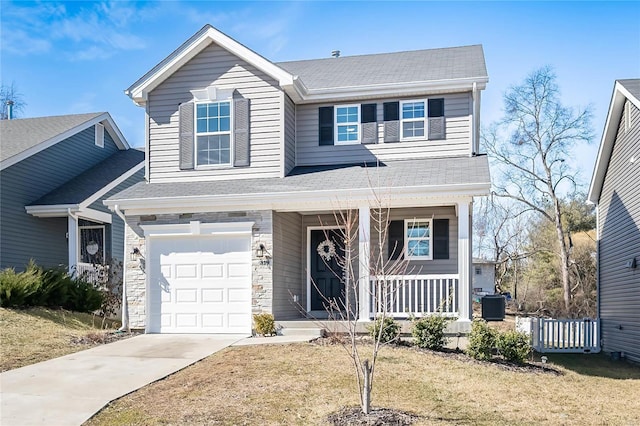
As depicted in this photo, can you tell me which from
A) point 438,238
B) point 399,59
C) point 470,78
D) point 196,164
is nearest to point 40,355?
point 196,164

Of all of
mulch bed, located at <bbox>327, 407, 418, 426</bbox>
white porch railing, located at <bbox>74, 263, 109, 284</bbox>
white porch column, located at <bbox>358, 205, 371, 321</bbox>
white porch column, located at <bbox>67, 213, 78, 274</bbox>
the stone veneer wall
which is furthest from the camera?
white porch railing, located at <bbox>74, 263, 109, 284</bbox>

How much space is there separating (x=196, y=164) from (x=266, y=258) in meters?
3.14

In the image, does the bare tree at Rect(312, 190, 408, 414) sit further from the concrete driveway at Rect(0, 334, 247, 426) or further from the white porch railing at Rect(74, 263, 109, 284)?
the white porch railing at Rect(74, 263, 109, 284)

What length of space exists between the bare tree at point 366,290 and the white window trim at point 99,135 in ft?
36.0

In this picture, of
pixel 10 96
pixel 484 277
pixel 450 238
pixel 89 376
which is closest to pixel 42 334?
pixel 89 376

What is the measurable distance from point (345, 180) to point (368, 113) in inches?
96.4

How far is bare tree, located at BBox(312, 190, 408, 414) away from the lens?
7.19 meters

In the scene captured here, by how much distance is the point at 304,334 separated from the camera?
12023 mm

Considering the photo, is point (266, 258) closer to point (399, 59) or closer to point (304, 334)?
point (304, 334)

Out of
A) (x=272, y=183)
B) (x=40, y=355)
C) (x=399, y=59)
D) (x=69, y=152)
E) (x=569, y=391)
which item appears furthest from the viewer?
(x=69, y=152)

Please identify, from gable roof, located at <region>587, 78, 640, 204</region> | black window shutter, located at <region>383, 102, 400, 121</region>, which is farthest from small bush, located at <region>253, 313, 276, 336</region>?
gable roof, located at <region>587, 78, 640, 204</region>

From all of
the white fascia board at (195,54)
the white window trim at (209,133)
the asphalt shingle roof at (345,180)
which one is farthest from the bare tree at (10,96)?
the white window trim at (209,133)

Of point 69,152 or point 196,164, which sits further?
point 69,152

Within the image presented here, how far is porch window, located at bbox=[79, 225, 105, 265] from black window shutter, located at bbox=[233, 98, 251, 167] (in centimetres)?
764
